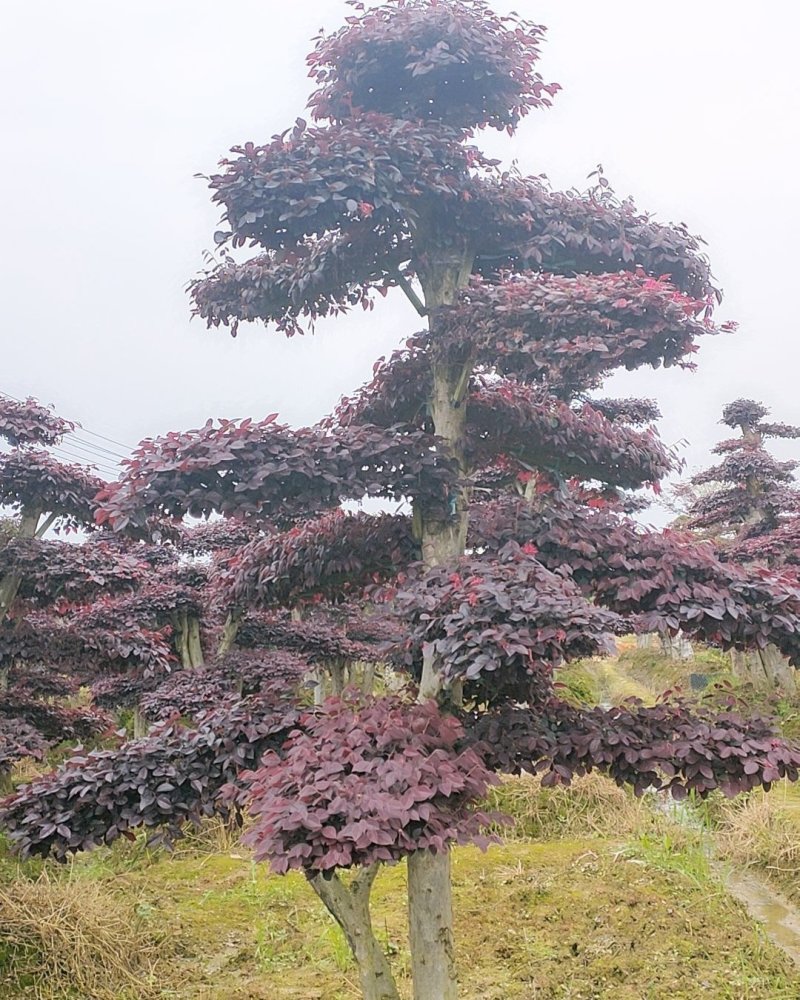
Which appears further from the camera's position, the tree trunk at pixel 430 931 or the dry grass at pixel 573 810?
the dry grass at pixel 573 810

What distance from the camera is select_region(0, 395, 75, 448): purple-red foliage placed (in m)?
5.58

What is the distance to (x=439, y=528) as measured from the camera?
3182mm

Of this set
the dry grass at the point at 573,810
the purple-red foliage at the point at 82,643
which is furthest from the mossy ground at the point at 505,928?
the purple-red foliage at the point at 82,643

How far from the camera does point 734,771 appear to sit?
2592 millimetres

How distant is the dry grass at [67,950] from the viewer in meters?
3.62

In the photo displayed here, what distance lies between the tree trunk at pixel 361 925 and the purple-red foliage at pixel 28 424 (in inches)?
168

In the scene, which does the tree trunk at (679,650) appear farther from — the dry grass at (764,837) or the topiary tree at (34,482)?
the topiary tree at (34,482)

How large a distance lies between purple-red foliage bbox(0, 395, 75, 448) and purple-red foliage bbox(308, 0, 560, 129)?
132 inches

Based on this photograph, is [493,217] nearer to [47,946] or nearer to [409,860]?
[409,860]

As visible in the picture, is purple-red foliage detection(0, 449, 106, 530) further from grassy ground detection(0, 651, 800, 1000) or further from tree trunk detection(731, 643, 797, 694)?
tree trunk detection(731, 643, 797, 694)

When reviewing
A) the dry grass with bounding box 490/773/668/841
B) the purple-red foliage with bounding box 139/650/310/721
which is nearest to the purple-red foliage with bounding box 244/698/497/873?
the purple-red foliage with bounding box 139/650/310/721

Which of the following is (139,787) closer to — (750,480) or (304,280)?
(304,280)

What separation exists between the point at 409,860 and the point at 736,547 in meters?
7.99

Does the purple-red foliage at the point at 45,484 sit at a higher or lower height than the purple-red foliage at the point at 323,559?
higher
